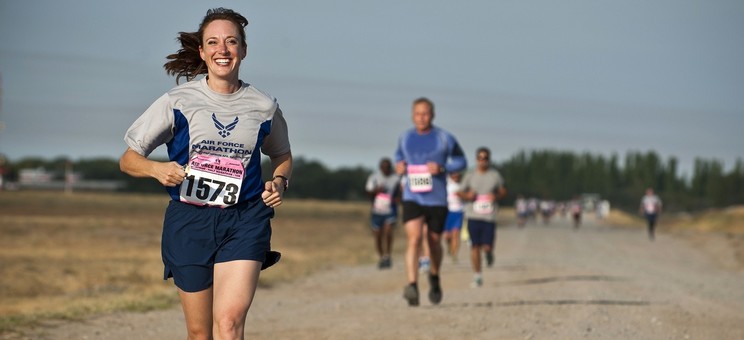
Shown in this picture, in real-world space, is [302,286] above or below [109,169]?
above

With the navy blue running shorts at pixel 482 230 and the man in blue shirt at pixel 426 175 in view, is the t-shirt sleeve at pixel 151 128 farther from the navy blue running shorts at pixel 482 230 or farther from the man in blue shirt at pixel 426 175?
the navy blue running shorts at pixel 482 230

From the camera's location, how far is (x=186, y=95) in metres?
6.64

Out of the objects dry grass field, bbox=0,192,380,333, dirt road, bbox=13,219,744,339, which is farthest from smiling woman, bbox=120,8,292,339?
dry grass field, bbox=0,192,380,333

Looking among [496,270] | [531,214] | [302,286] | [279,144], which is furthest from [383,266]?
[531,214]

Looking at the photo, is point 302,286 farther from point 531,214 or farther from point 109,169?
point 109,169

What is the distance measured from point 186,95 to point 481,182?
39.5 feet

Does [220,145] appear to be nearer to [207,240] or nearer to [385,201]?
[207,240]

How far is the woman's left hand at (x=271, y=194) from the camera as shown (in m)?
6.55

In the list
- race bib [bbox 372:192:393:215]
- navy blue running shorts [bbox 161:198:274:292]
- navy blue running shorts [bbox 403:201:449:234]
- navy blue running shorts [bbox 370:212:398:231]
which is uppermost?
navy blue running shorts [bbox 161:198:274:292]

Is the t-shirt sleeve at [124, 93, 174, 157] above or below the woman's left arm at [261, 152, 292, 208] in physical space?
above

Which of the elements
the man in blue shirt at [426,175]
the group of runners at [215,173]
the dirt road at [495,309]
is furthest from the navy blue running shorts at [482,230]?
the group of runners at [215,173]

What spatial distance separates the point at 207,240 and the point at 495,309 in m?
6.80

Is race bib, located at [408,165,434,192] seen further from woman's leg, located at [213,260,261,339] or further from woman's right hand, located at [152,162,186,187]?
woman's right hand, located at [152,162,186,187]

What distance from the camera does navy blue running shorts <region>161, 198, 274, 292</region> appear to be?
6.55 meters
